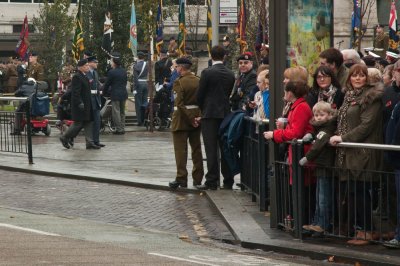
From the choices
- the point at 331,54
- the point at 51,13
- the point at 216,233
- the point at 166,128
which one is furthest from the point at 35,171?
the point at 51,13

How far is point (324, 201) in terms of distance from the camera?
1207 cm

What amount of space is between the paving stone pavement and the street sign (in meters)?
6.44

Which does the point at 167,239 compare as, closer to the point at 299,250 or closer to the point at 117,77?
the point at 299,250

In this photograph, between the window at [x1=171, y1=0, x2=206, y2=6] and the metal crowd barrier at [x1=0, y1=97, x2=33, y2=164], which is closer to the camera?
the metal crowd barrier at [x1=0, y1=97, x2=33, y2=164]

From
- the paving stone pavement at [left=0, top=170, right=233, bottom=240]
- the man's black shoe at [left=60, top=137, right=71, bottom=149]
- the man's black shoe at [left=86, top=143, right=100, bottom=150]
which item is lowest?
the man's black shoe at [left=86, top=143, right=100, bottom=150]

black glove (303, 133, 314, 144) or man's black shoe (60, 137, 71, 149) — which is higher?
black glove (303, 133, 314, 144)

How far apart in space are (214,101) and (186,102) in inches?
26.0

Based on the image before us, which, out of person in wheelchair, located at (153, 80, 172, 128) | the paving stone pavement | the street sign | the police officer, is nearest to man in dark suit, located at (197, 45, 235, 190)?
the police officer

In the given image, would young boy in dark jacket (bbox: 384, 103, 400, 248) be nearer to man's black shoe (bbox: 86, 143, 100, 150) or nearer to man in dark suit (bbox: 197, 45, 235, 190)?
man in dark suit (bbox: 197, 45, 235, 190)

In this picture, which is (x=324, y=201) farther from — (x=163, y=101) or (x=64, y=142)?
(x=163, y=101)

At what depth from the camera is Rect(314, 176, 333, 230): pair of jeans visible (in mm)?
12055

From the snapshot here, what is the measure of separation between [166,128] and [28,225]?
1889cm

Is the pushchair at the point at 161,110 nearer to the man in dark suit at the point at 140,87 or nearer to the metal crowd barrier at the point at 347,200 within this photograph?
the man in dark suit at the point at 140,87

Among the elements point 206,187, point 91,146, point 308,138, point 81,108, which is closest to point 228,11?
point 81,108
